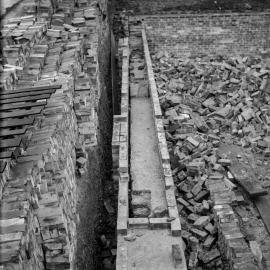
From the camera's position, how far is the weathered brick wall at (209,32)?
14.7 m

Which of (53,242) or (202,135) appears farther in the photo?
(202,135)

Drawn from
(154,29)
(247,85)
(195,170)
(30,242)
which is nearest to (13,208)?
(30,242)

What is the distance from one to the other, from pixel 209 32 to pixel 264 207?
938 cm

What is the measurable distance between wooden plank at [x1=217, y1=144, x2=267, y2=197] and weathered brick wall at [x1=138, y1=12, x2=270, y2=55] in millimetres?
6708

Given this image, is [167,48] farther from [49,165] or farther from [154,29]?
[49,165]

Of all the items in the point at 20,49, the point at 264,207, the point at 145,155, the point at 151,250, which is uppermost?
the point at 20,49

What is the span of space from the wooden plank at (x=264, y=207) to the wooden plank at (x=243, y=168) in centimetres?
14

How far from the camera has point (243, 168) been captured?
8945 millimetres

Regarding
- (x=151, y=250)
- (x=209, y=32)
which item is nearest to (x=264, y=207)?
(x=151, y=250)

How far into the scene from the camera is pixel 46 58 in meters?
7.45

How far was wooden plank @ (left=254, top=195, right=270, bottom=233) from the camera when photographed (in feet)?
24.2

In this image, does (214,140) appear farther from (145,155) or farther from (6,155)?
(6,155)

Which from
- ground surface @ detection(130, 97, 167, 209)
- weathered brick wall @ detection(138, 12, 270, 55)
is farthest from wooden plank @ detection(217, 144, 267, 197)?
weathered brick wall @ detection(138, 12, 270, 55)

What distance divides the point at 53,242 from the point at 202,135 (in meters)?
6.50
